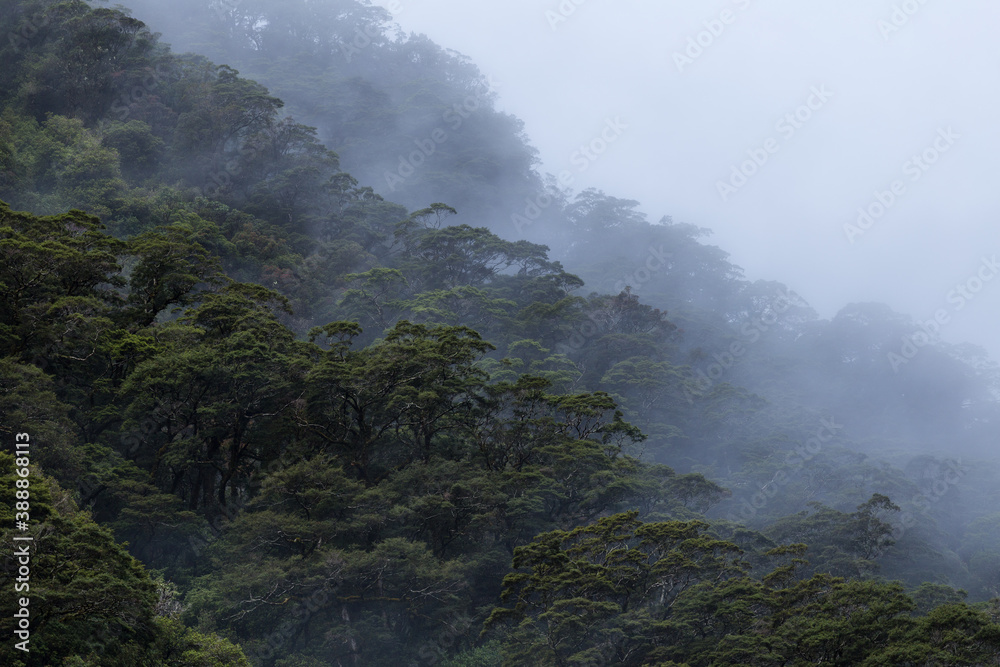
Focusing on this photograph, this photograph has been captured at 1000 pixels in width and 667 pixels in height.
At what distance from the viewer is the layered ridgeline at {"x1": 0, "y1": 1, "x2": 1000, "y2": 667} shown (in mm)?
14273

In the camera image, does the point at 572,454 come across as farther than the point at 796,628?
Yes

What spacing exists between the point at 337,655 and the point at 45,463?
7.19m

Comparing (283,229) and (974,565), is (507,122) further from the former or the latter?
(974,565)

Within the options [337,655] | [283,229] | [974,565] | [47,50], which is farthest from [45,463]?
[974,565]

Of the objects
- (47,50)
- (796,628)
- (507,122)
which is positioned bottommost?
(796,628)

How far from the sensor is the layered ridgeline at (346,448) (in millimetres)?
14273

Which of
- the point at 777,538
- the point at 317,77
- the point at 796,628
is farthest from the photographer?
the point at 317,77

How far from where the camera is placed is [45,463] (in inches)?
571

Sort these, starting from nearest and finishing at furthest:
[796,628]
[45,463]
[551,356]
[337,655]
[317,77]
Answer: [796,628] < [45,463] < [337,655] < [551,356] < [317,77]

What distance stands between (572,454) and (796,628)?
7316mm

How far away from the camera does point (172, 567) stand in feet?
56.0

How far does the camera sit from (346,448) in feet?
62.4

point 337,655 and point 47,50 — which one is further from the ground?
point 47,50

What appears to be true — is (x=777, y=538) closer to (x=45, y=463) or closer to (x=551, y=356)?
(x=551, y=356)
